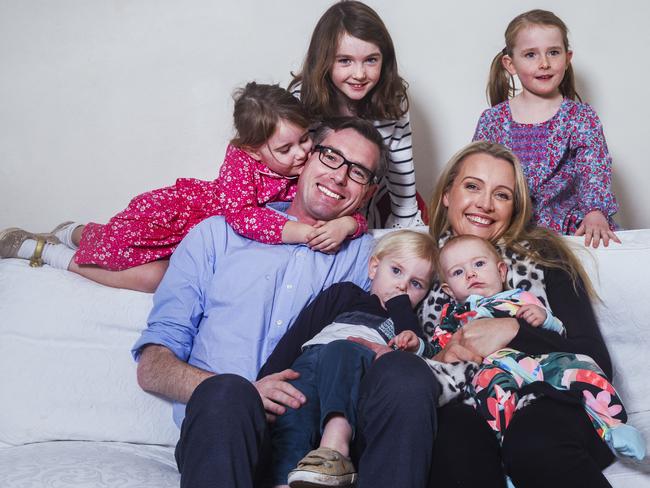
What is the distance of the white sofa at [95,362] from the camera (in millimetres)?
1860

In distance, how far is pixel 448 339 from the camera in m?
1.88

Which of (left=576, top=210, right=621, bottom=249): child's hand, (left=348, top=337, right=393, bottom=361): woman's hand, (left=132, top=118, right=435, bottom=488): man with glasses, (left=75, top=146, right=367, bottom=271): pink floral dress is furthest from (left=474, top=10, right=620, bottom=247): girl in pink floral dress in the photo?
(left=348, top=337, right=393, bottom=361): woman's hand

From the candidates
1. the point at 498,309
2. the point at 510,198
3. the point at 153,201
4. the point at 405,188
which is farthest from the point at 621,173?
the point at 153,201

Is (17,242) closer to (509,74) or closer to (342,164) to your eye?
(342,164)

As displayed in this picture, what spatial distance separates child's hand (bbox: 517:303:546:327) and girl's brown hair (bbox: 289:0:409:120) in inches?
39.8

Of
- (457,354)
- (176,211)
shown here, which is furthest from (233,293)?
(457,354)

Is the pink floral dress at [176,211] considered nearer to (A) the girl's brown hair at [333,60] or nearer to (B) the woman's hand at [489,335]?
(A) the girl's brown hair at [333,60]

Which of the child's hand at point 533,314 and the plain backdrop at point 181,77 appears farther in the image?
the plain backdrop at point 181,77

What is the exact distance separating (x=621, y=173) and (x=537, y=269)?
62.4 inches

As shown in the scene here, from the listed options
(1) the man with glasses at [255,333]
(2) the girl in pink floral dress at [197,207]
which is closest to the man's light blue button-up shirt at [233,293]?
(1) the man with glasses at [255,333]

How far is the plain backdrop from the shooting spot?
117 inches

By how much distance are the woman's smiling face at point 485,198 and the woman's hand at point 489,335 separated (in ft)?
1.17

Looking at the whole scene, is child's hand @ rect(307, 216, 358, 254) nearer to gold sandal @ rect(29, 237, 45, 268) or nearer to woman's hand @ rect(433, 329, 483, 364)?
woman's hand @ rect(433, 329, 483, 364)

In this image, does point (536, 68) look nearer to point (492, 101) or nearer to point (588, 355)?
point (492, 101)
